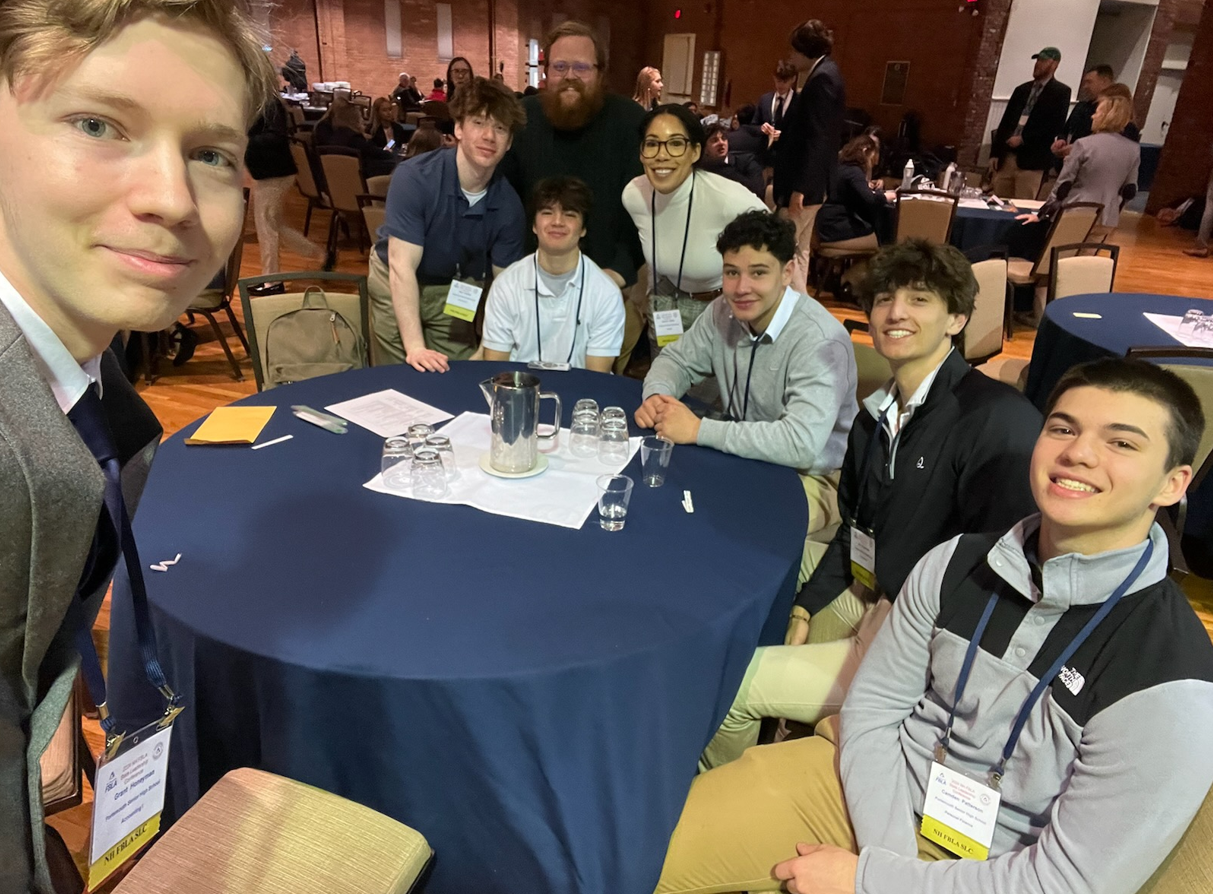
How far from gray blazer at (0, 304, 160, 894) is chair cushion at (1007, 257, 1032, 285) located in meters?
6.03

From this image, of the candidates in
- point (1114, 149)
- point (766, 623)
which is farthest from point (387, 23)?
point (766, 623)

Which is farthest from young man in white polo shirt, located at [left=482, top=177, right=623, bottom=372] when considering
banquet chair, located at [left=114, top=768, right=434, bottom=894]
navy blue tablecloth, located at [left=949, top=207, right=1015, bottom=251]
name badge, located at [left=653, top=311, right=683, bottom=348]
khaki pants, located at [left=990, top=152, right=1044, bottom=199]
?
khaki pants, located at [left=990, top=152, right=1044, bottom=199]

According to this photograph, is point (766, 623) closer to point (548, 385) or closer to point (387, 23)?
point (548, 385)

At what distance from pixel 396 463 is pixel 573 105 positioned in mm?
1935

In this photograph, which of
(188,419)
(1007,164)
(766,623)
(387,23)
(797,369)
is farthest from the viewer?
(387,23)

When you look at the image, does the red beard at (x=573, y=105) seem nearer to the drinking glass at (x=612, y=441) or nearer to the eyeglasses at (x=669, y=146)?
the eyeglasses at (x=669, y=146)

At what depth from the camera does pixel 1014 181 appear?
7.77 metres

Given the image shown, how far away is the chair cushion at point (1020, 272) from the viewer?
219 inches

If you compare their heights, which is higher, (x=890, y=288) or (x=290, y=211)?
(x=890, y=288)

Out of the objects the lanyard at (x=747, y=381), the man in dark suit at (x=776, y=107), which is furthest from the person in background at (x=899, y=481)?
the man in dark suit at (x=776, y=107)

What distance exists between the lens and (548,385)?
230 cm

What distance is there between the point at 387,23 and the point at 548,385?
1543cm

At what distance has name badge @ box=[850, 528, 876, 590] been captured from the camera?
6.14 feet

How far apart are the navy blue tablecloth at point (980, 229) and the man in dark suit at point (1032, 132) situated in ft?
7.21
